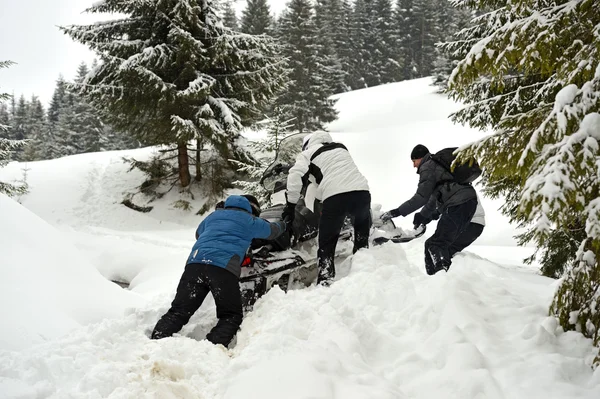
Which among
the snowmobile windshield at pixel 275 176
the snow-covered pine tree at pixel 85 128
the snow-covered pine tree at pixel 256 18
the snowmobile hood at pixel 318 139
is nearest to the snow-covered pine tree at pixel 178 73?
the snowmobile windshield at pixel 275 176

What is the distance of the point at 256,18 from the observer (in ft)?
109

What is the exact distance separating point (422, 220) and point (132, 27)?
1252 cm

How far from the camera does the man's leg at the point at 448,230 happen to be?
15.3 feet

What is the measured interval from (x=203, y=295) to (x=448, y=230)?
298 centimetres

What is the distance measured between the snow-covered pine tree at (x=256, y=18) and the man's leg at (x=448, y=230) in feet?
102

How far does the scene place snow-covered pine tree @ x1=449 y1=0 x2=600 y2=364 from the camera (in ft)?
6.69

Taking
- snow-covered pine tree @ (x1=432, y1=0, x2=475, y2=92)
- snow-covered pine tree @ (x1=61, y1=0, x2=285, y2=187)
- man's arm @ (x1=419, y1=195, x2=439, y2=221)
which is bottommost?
man's arm @ (x1=419, y1=195, x2=439, y2=221)

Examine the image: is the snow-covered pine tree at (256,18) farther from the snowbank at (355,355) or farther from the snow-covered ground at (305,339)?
the snowbank at (355,355)

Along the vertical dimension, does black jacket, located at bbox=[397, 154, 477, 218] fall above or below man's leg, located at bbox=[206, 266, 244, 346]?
above

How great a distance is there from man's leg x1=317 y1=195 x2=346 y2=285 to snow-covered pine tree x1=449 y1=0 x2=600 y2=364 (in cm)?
196

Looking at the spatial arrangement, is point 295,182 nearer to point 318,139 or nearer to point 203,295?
point 318,139

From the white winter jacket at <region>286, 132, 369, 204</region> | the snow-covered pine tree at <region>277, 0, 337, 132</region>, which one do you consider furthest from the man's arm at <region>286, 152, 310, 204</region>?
the snow-covered pine tree at <region>277, 0, 337, 132</region>

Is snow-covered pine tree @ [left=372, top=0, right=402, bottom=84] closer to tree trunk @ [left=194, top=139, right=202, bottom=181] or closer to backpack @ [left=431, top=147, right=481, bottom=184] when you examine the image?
tree trunk @ [left=194, top=139, right=202, bottom=181]

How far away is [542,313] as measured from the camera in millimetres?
3086
